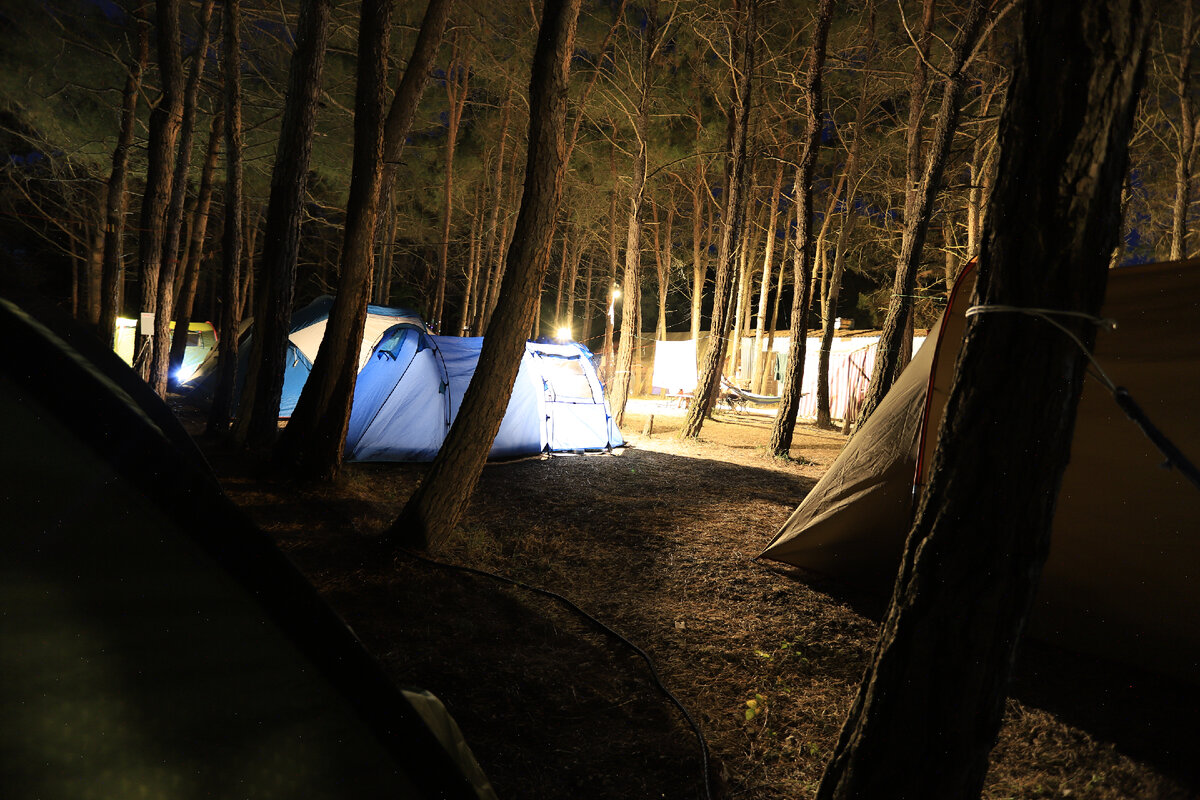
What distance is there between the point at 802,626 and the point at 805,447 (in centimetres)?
796

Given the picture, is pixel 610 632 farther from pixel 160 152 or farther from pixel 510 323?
pixel 160 152

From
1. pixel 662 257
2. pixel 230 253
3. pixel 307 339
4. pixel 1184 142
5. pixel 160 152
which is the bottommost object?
pixel 307 339

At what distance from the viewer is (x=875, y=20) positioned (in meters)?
11.6

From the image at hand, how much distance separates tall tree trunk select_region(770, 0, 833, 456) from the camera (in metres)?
8.78

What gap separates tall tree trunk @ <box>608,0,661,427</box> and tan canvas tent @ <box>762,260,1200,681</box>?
770 centimetres

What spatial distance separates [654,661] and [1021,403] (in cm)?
210

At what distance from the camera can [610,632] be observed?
319 cm

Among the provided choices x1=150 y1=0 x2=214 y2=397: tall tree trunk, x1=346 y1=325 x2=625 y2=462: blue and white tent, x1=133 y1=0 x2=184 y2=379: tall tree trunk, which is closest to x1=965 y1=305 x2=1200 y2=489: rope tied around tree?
x1=346 y1=325 x2=625 y2=462: blue and white tent

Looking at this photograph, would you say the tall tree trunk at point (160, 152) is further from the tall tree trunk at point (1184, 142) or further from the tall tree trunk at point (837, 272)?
the tall tree trunk at point (1184, 142)

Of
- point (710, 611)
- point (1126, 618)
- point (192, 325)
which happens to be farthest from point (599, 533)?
point (192, 325)

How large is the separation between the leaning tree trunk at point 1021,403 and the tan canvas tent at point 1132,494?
181 centimetres

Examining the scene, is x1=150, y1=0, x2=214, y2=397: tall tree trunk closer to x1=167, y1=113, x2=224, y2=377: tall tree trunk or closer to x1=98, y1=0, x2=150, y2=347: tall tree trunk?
x1=98, y1=0, x2=150, y2=347: tall tree trunk

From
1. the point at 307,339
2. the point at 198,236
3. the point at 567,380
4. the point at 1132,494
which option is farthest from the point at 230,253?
the point at 1132,494

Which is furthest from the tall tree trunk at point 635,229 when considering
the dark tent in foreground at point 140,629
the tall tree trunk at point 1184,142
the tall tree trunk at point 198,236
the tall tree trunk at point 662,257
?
the dark tent in foreground at point 140,629
